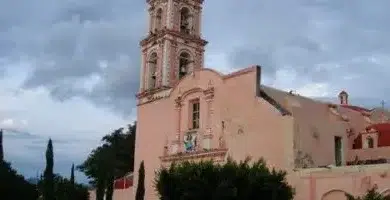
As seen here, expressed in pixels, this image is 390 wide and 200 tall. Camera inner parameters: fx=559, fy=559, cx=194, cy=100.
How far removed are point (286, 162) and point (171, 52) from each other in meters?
13.7

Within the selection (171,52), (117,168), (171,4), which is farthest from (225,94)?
(117,168)

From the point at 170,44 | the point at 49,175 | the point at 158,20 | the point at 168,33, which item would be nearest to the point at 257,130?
the point at 170,44

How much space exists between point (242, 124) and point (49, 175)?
16461 millimetres

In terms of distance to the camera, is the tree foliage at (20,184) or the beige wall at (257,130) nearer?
the beige wall at (257,130)

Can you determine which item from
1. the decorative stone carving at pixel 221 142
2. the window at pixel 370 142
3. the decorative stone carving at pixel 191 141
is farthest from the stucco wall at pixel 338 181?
the decorative stone carving at pixel 191 141

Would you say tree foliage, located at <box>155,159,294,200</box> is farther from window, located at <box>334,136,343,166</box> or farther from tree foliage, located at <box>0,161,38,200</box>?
tree foliage, located at <box>0,161,38,200</box>

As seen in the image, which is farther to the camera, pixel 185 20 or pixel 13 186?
pixel 185 20

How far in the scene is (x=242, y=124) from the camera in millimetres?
29484

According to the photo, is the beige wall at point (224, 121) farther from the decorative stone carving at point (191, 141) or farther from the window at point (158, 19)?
the window at point (158, 19)

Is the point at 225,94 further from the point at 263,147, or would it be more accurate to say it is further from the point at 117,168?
the point at 117,168

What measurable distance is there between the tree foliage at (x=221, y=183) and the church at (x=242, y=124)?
2.64 metres

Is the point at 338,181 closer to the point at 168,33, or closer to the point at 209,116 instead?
the point at 209,116

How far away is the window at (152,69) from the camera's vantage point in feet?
125

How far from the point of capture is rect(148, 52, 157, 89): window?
38.1 m
